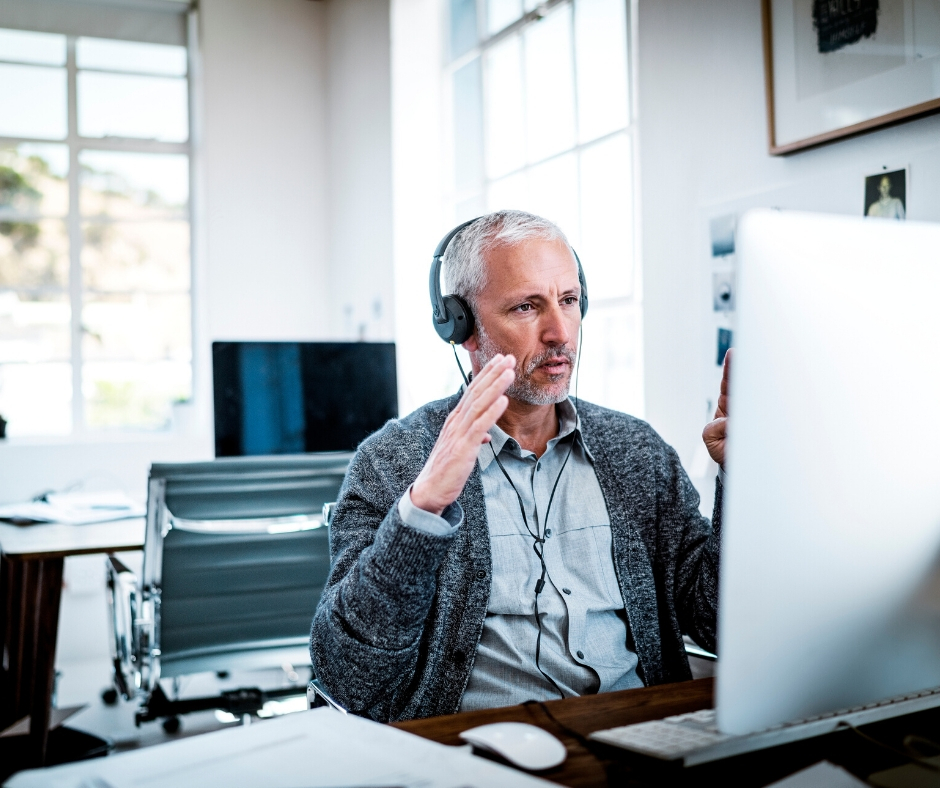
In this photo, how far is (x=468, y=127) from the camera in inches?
144

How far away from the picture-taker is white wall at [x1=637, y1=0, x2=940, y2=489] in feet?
5.59

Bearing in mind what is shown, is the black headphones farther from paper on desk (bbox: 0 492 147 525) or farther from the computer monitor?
paper on desk (bbox: 0 492 147 525)

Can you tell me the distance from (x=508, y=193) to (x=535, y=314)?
7.04 ft

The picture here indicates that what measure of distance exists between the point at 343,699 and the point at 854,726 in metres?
0.59

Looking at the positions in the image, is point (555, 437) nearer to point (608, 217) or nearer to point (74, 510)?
point (608, 217)

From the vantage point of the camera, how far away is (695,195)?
2012 millimetres

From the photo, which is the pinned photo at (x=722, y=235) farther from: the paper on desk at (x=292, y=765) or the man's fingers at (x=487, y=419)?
the paper on desk at (x=292, y=765)

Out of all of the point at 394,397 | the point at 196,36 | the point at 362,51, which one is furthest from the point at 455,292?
the point at 196,36

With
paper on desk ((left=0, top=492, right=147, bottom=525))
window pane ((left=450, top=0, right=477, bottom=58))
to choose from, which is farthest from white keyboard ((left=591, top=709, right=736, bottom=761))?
window pane ((left=450, top=0, right=477, bottom=58))

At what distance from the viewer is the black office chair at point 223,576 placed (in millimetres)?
1978

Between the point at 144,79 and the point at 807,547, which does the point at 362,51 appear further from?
the point at 807,547

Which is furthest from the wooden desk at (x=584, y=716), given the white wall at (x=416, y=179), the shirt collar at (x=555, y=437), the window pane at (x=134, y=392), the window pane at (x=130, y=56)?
the window pane at (x=130, y=56)

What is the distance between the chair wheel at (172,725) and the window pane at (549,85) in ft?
7.52

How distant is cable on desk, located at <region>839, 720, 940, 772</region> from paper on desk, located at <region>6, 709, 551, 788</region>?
11.9 inches
